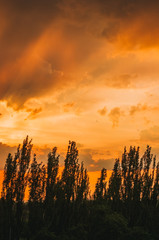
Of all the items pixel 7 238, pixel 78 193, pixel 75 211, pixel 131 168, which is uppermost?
pixel 131 168

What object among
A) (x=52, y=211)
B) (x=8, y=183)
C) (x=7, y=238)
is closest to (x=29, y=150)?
(x=8, y=183)

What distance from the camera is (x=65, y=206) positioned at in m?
26.6

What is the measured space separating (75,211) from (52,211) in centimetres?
271

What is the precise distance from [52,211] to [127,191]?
11.9 m

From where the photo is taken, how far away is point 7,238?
879 inches

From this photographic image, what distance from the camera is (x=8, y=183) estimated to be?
25.7m

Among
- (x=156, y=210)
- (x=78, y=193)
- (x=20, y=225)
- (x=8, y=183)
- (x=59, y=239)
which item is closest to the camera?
(x=59, y=239)

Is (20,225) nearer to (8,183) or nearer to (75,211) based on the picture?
(8,183)

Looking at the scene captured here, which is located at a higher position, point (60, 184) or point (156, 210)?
point (60, 184)

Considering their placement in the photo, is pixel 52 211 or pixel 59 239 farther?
pixel 52 211

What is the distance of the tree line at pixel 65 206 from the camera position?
68.1ft

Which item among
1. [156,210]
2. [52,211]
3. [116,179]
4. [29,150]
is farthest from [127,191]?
[29,150]

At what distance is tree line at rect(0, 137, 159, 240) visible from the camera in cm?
2075

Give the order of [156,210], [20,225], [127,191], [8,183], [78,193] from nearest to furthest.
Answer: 1. [20,225]
2. [8,183]
3. [156,210]
4. [78,193]
5. [127,191]
